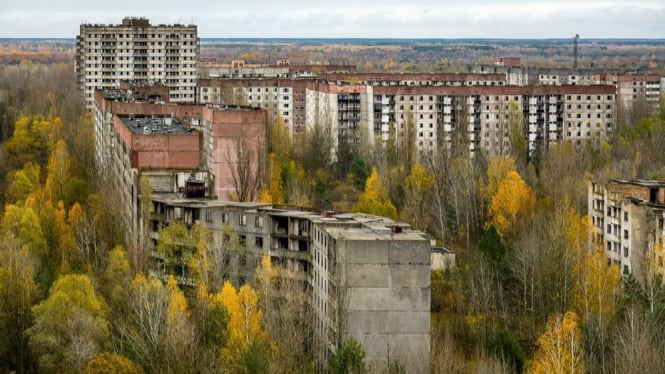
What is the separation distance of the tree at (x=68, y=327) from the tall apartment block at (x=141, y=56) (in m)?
36.7

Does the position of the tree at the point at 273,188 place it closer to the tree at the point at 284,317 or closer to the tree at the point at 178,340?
the tree at the point at 284,317

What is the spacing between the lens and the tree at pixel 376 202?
1401 inches

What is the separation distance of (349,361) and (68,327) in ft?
16.3

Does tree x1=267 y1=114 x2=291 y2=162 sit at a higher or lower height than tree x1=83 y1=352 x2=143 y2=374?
higher

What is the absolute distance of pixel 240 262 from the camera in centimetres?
2530

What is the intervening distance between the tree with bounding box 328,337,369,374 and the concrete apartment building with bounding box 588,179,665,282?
9389mm

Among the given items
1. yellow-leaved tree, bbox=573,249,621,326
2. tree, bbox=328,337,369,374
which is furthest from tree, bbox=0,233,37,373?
yellow-leaved tree, bbox=573,249,621,326

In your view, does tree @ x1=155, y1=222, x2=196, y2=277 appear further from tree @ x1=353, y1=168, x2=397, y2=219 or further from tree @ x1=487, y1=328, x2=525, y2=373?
tree @ x1=353, y1=168, x2=397, y2=219

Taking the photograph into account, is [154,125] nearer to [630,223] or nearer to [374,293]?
[630,223]

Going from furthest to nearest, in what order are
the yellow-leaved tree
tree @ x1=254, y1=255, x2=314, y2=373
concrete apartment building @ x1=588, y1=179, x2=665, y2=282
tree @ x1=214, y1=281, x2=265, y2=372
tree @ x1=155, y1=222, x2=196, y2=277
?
concrete apartment building @ x1=588, y1=179, x2=665, y2=282 < tree @ x1=155, y1=222, x2=196, y2=277 < the yellow-leaved tree < tree @ x1=214, y1=281, x2=265, y2=372 < tree @ x1=254, y1=255, x2=314, y2=373

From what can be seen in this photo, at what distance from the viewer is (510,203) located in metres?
36.4

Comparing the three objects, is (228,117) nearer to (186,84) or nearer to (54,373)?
(54,373)

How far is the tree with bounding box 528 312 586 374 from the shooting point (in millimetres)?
20859

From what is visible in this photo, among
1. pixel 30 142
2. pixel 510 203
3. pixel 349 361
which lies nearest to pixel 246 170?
pixel 510 203
